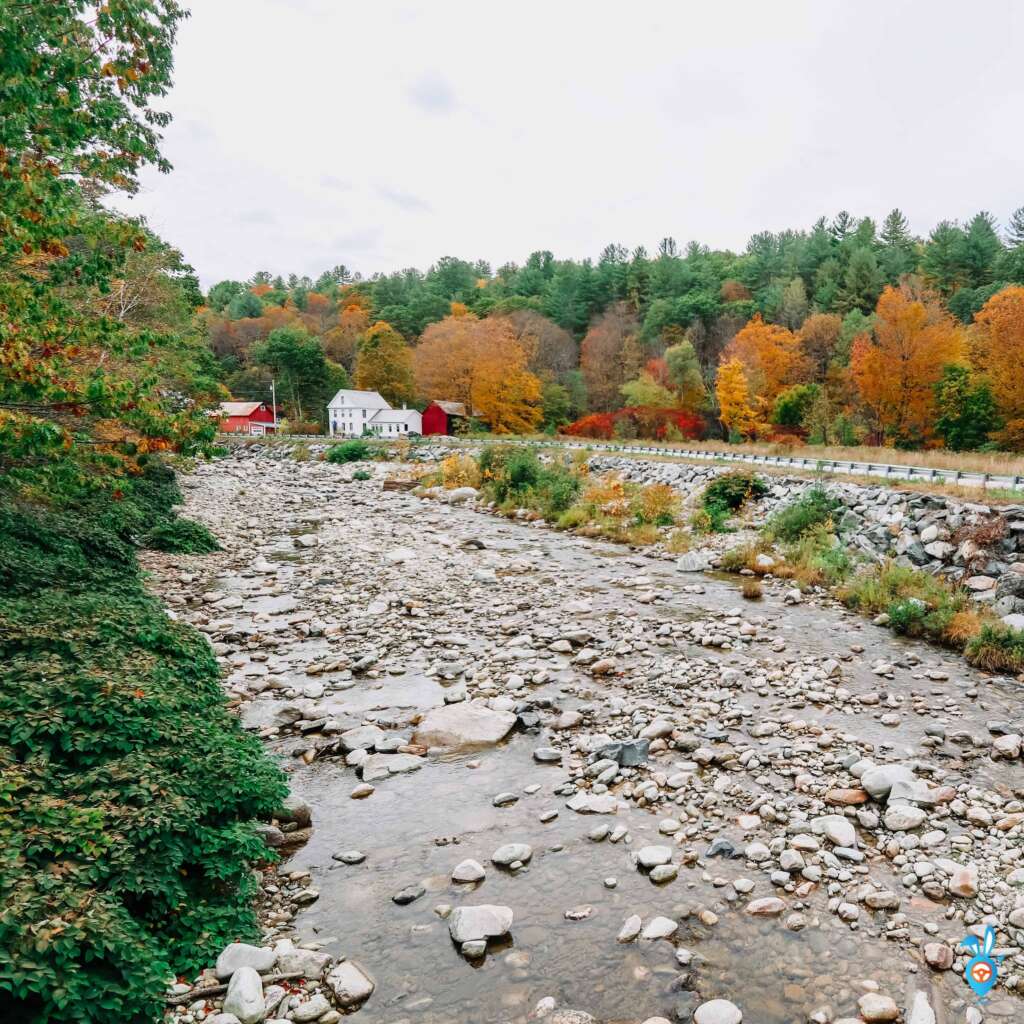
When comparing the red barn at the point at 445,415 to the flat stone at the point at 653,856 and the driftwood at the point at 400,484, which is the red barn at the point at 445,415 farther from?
the flat stone at the point at 653,856

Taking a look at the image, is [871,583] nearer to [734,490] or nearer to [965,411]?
[734,490]

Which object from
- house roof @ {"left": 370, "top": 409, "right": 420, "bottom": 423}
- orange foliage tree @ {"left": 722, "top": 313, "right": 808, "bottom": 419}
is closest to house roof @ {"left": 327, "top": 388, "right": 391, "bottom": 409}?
house roof @ {"left": 370, "top": 409, "right": 420, "bottom": 423}

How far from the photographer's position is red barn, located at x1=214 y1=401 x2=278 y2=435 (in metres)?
66.3

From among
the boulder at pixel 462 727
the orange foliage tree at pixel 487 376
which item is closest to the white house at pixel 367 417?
the orange foliage tree at pixel 487 376

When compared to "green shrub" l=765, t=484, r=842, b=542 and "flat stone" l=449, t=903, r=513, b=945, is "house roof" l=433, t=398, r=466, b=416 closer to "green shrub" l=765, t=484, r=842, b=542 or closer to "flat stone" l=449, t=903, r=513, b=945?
"green shrub" l=765, t=484, r=842, b=542

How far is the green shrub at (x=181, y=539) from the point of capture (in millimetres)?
15547

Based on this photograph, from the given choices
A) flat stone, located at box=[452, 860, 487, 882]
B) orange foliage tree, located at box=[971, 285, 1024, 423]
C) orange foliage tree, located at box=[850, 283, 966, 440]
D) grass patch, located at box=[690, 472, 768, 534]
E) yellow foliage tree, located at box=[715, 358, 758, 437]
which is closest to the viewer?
flat stone, located at box=[452, 860, 487, 882]

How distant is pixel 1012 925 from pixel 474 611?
8.37 m

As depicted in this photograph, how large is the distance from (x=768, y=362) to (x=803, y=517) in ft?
119

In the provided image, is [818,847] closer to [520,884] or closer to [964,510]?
[520,884]

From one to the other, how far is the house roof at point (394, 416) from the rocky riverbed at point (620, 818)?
2030 inches

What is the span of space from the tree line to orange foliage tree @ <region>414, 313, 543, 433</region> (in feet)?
0.57

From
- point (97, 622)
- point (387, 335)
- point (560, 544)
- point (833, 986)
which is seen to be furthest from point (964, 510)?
point (387, 335)

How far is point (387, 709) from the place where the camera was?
25.5ft
